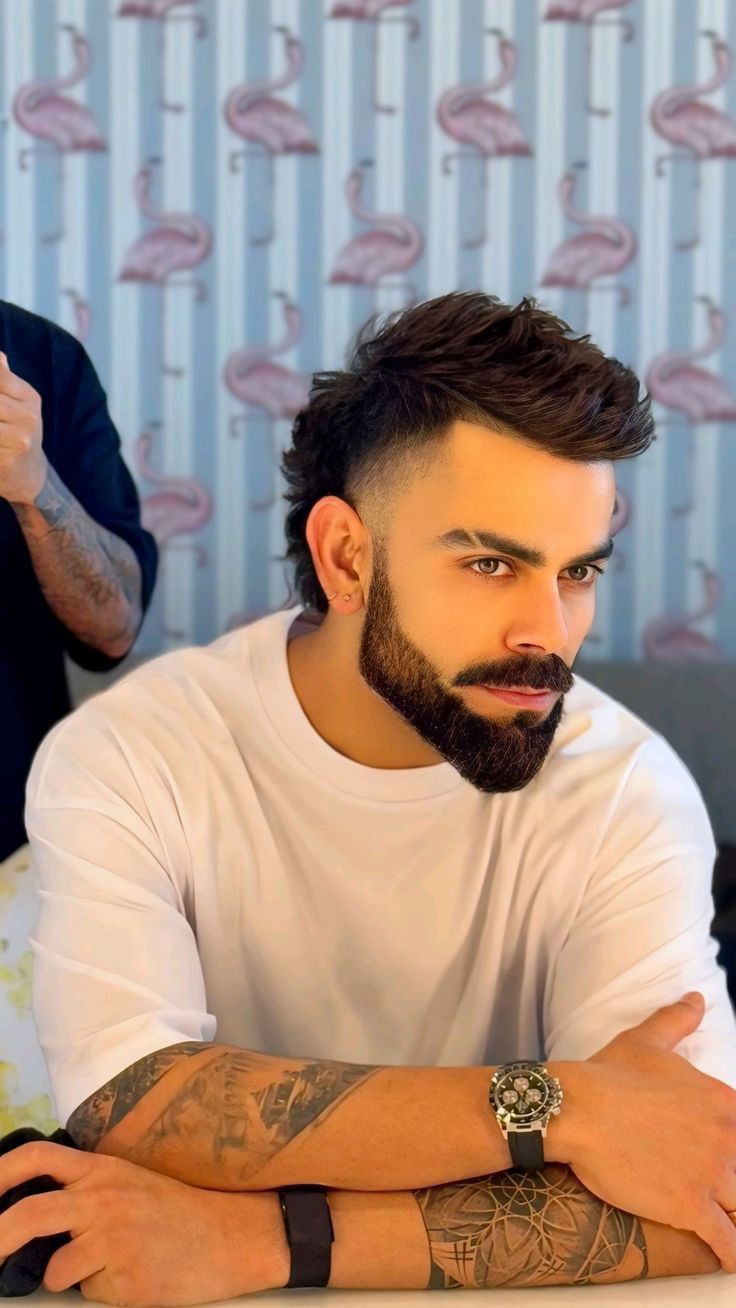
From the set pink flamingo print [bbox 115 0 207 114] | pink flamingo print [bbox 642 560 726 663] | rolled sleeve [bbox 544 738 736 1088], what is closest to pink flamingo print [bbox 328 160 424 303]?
pink flamingo print [bbox 115 0 207 114]

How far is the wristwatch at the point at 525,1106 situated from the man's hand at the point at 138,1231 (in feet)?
0.60

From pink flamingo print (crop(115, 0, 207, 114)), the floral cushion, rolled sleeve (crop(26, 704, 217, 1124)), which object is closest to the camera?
rolled sleeve (crop(26, 704, 217, 1124))

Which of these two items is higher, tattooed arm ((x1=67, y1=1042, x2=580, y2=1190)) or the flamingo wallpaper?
the flamingo wallpaper

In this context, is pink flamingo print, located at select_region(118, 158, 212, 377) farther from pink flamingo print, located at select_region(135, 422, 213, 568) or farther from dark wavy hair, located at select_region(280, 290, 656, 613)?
dark wavy hair, located at select_region(280, 290, 656, 613)

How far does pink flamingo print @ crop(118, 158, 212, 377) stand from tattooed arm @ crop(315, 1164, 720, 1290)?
2094 millimetres

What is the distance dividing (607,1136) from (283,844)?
423 millimetres

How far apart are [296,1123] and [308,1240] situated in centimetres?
9

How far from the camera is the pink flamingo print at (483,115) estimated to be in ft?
9.29

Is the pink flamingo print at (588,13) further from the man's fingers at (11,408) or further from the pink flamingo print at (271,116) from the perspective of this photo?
the man's fingers at (11,408)

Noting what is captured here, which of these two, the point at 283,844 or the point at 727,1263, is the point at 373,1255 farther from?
the point at 283,844

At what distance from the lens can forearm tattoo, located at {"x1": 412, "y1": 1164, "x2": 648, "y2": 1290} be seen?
1.11 meters


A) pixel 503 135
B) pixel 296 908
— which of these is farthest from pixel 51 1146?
pixel 503 135

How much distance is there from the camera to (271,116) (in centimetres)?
283

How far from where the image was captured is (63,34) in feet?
9.24
